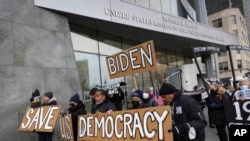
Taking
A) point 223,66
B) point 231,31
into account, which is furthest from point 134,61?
point 231,31

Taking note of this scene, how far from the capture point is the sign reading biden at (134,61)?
7.18 metres

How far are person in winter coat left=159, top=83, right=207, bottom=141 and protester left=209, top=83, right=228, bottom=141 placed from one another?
3.63m

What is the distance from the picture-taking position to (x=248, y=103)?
4.53 metres

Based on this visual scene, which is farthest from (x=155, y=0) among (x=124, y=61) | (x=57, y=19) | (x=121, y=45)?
(x=124, y=61)

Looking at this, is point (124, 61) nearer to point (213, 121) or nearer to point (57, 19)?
point (213, 121)

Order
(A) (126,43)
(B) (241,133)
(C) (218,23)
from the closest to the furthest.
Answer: (B) (241,133) < (A) (126,43) < (C) (218,23)

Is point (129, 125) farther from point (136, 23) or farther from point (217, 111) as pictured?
point (136, 23)

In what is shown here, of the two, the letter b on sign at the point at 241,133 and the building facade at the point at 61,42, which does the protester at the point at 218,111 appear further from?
the building facade at the point at 61,42

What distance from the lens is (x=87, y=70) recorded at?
14.4 meters

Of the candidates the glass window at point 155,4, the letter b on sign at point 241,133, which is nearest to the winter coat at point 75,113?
the letter b on sign at point 241,133

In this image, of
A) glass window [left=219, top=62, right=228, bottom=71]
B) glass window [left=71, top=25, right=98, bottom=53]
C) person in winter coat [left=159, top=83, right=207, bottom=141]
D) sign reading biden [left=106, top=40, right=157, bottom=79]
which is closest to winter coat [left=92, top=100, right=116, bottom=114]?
sign reading biden [left=106, top=40, right=157, bottom=79]

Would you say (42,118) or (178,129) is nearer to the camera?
(178,129)

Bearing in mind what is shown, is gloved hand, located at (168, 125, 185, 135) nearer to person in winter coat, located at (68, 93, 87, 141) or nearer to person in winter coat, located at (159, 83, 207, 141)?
person in winter coat, located at (159, 83, 207, 141)

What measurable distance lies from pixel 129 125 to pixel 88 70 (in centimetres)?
938
